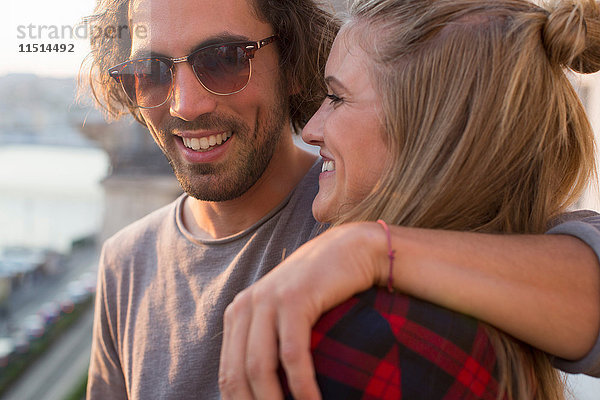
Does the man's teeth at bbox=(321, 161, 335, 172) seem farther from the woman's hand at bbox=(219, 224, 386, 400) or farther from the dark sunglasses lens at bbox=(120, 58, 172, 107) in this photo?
the dark sunglasses lens at bbox=(120, 58, 172, 107)

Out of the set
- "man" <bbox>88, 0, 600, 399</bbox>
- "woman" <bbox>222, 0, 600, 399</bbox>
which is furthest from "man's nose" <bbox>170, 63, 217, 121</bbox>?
"woman" <bbox>222, 0, 600, 399</bbox>

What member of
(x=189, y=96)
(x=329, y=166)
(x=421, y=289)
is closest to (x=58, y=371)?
(x=189, y=96)

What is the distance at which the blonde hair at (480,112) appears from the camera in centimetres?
129

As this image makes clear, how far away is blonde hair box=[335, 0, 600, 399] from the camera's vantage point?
50.9 inches

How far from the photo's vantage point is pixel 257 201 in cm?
211

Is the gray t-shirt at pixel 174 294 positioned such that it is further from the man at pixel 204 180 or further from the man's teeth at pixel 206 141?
the man's teeth at pixel 206 141

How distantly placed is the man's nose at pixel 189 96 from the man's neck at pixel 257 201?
0.33 m

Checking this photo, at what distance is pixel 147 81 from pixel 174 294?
2.54 feet

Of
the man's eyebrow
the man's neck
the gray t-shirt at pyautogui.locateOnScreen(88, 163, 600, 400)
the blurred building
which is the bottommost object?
the blurred building

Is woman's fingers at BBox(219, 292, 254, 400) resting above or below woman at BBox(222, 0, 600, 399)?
below

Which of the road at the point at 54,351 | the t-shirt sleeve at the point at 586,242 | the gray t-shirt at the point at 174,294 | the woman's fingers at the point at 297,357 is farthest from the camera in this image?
the road at the point at 54,351

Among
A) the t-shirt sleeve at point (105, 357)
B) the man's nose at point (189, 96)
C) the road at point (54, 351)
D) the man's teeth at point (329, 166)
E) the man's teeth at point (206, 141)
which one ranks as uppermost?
the man's nose at point (189, 96)

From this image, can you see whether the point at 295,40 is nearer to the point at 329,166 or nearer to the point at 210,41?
the point at 210,41

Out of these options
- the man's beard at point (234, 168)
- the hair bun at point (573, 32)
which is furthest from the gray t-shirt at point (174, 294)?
the hair bun at point (573, 32)
